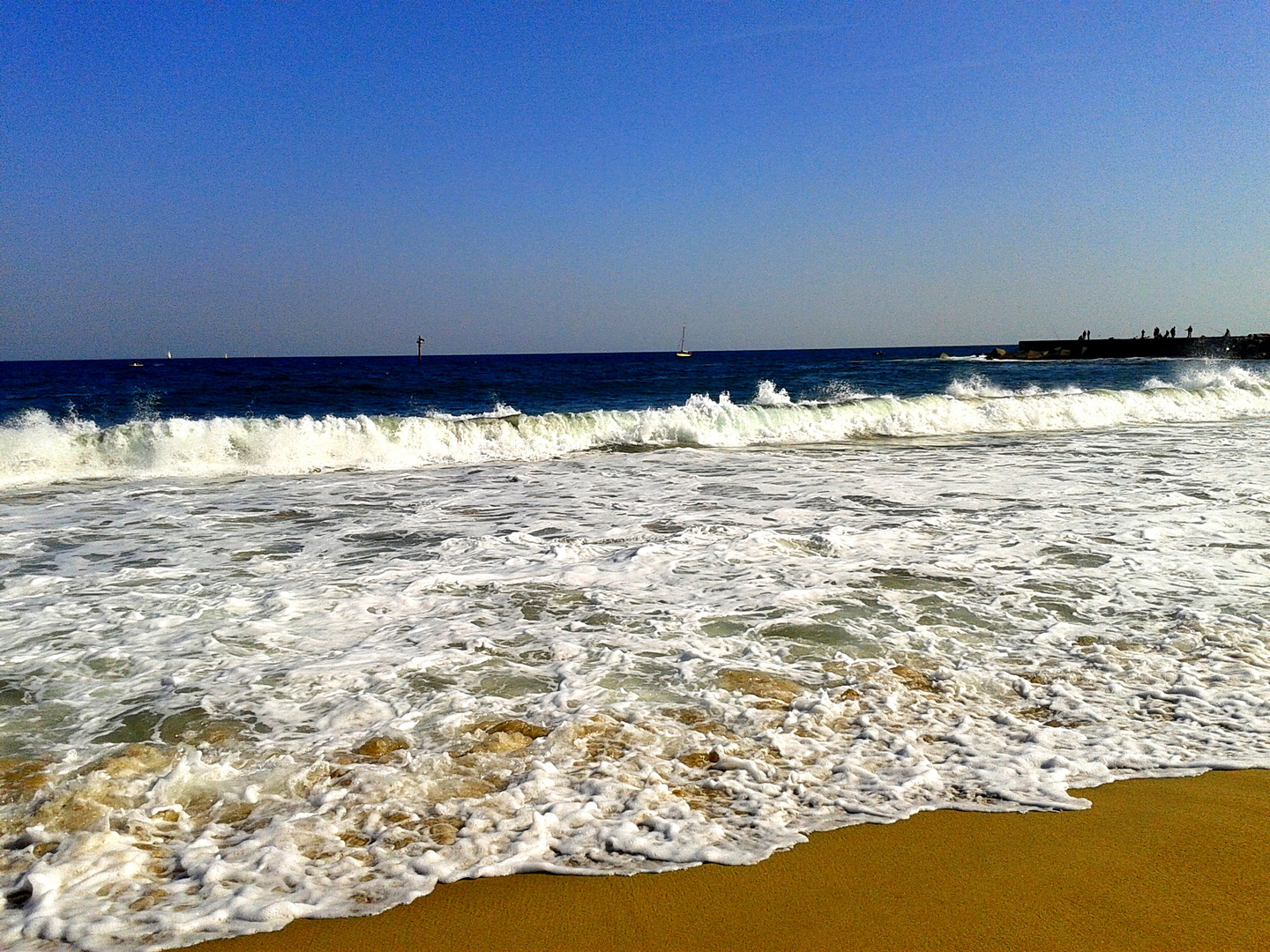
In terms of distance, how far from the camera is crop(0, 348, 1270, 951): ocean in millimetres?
2809

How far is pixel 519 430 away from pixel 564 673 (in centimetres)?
1294

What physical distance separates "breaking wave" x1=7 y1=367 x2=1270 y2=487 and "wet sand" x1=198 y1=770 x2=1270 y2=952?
11.8m

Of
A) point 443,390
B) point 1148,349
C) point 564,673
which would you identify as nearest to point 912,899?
point 564,673

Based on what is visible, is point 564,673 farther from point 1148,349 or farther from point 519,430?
point 1148,349

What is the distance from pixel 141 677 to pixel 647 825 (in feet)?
9.32

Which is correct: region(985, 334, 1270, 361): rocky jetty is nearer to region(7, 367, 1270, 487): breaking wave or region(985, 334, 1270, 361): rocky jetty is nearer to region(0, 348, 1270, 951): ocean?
region(7, 367, 1270, 487): breaking wave

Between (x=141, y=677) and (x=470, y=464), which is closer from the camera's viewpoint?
(x=141, y=677)

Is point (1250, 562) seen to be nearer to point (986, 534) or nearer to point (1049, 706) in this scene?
point (986, 534)

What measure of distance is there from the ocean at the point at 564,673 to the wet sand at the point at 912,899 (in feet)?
0.36

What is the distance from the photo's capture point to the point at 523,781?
3176mm

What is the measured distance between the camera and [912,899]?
8.34 feet

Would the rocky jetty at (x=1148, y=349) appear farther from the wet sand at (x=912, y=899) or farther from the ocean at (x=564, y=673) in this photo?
the wet sand at (x=912, y=899)

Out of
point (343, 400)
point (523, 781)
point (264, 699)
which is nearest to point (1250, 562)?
point (523, 781)

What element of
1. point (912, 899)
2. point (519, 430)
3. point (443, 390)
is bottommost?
point (912, 899)
